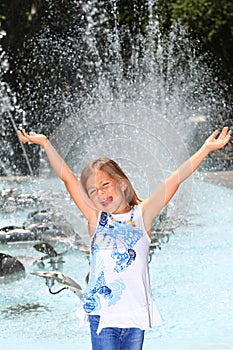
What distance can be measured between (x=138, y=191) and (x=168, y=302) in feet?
8.59

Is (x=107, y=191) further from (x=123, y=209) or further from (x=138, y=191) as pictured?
(x=138, y=191)

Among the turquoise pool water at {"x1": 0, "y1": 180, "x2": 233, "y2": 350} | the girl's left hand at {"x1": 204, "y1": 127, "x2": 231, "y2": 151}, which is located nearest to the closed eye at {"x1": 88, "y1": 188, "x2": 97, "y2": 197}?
the girl's left hand at {"x1": 204, "y1": 127, "x2": 231, "y2": 151}

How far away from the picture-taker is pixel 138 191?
660 cm

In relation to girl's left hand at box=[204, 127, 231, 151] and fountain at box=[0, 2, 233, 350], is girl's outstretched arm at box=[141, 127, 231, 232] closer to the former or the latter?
girl's left hand at box=[204, 127, 231, 151]

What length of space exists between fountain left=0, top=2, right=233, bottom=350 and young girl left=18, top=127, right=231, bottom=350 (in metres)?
1.00

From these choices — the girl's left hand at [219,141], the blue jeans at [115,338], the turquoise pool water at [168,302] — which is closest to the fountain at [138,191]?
the turquoise pool water at [168,302]

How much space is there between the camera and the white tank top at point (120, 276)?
2311 mm

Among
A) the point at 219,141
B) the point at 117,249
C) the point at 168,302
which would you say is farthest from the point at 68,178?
the point at 168,302

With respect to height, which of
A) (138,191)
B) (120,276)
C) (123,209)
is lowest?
(120,276)

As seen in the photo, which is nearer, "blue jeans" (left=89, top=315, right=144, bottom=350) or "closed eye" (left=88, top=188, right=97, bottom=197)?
"blue jeans" (left=89, top=315, right=144, bottom=350)

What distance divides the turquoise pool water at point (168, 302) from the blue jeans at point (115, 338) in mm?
958

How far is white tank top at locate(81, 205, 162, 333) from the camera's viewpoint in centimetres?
231

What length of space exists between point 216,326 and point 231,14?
1273cm

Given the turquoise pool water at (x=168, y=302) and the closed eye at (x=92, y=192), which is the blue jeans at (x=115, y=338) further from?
the turquoise pool water at (x=168, y=302)
